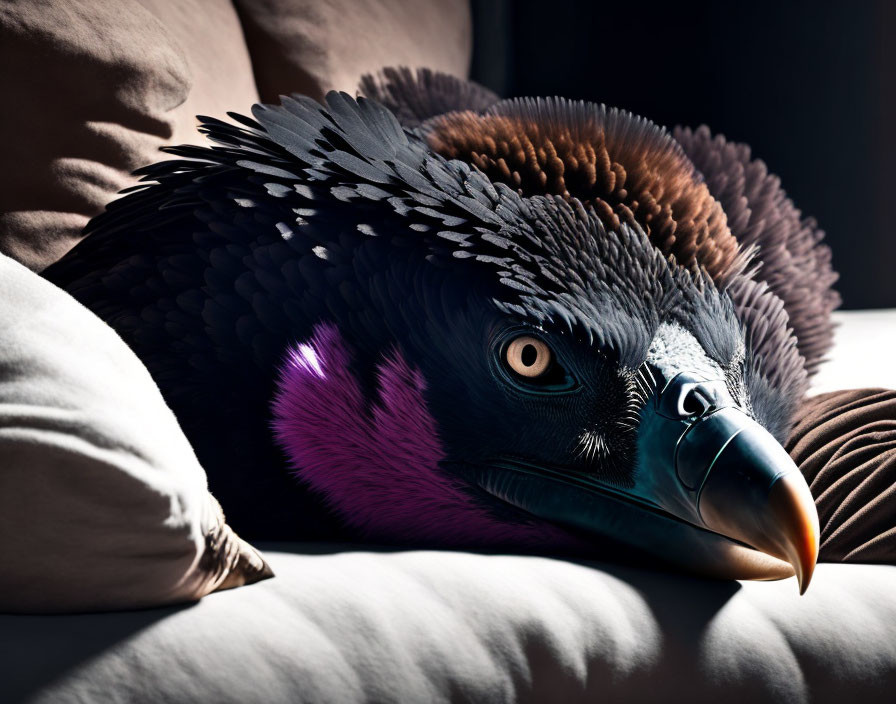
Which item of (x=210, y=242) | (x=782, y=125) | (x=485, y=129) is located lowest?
(x=210, y=242)

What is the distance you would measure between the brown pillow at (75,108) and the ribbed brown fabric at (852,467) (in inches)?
25.1

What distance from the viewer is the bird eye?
644mm

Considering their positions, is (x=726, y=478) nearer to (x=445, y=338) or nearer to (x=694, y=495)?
(x=694, y=495)

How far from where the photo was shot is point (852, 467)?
72 cm

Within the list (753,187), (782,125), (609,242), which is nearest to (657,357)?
(609,242)

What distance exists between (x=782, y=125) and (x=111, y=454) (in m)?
1.72

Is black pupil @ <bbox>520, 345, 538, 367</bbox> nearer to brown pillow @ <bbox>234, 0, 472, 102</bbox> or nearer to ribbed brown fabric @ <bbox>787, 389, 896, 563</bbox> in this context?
ribbed brown fabric @ <bbox>787, 389, 896, 563</bbox>

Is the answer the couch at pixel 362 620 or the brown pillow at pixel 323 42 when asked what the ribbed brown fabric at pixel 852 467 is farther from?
the brown pillow at pixel 323 42

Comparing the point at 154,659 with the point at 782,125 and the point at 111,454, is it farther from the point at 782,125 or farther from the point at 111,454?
the point at 782,125

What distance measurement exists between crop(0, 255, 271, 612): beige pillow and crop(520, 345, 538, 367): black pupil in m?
0.25

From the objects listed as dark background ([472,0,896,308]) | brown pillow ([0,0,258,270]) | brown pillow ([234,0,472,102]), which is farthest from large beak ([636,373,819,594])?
dark background ([472,0,896,308])

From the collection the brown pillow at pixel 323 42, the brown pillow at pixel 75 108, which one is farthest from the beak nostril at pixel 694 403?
the brown pillow at pixel 323 42

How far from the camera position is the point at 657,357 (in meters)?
0.64

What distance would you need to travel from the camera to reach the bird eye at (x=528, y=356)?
2.11ft
